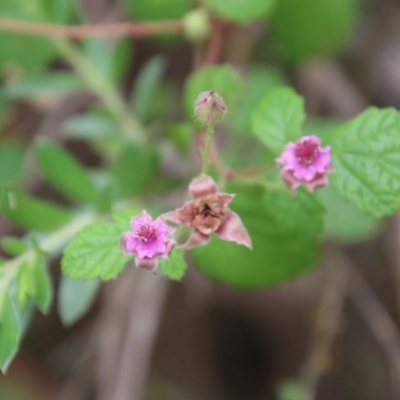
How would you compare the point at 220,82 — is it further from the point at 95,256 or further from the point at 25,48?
the point at 25,48

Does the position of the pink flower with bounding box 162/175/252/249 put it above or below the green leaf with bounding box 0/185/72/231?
below

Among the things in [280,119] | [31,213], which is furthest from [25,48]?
[280,119]

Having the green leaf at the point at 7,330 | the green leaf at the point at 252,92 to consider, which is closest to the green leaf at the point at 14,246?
the green leaf at the point at 7,330

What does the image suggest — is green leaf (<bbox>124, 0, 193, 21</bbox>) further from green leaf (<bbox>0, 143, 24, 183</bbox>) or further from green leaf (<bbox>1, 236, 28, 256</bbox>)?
green leaf (<bbox>1, 236, 28, 256</bbox>)

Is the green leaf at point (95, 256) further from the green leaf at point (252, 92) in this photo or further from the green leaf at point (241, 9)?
the green leaf at point (252, 92)

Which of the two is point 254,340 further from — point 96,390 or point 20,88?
point 20,88

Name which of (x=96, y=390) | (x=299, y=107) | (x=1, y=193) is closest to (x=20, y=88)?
(x=1, y=193)

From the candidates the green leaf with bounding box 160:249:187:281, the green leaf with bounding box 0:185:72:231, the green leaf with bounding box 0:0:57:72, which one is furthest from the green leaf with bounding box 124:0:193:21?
the green leaf with bounding box 160:249:187:281
